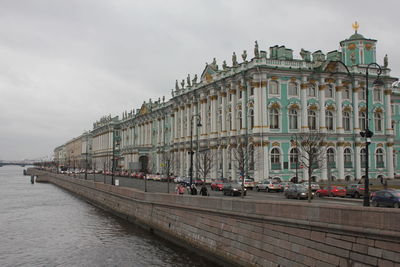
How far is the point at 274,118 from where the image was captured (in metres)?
61.8

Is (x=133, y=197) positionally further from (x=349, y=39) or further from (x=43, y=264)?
(x=349, y=39)

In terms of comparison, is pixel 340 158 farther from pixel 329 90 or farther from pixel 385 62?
pixel 385 62

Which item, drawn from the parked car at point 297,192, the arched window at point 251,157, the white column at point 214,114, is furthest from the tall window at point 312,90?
the parked car at point 297,192

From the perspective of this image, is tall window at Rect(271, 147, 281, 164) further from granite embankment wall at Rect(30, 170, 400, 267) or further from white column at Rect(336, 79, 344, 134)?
granite embankment wall at Rect(30, 170, 400, 267)

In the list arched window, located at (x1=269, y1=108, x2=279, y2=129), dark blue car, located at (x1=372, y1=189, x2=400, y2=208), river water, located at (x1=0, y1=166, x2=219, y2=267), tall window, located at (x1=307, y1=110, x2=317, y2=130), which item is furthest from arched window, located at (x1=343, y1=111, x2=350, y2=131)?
river water, located at (x1=0, y1=166, x2=219, y2=267)

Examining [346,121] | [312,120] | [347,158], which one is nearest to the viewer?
[312,120]

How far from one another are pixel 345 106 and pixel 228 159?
20.6 m

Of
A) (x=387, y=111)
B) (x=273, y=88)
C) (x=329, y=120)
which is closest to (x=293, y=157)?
(x=329, y=120)

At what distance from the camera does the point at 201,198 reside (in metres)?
25.5

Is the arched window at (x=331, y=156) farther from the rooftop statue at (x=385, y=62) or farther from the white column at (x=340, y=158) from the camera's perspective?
the rooftop statue at (x=385, y=62)

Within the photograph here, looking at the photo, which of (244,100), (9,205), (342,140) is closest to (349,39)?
(342,140)

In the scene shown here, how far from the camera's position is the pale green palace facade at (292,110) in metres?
60.6

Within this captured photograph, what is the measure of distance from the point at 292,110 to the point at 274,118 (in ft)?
11.1

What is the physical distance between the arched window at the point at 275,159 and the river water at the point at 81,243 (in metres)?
25.7
